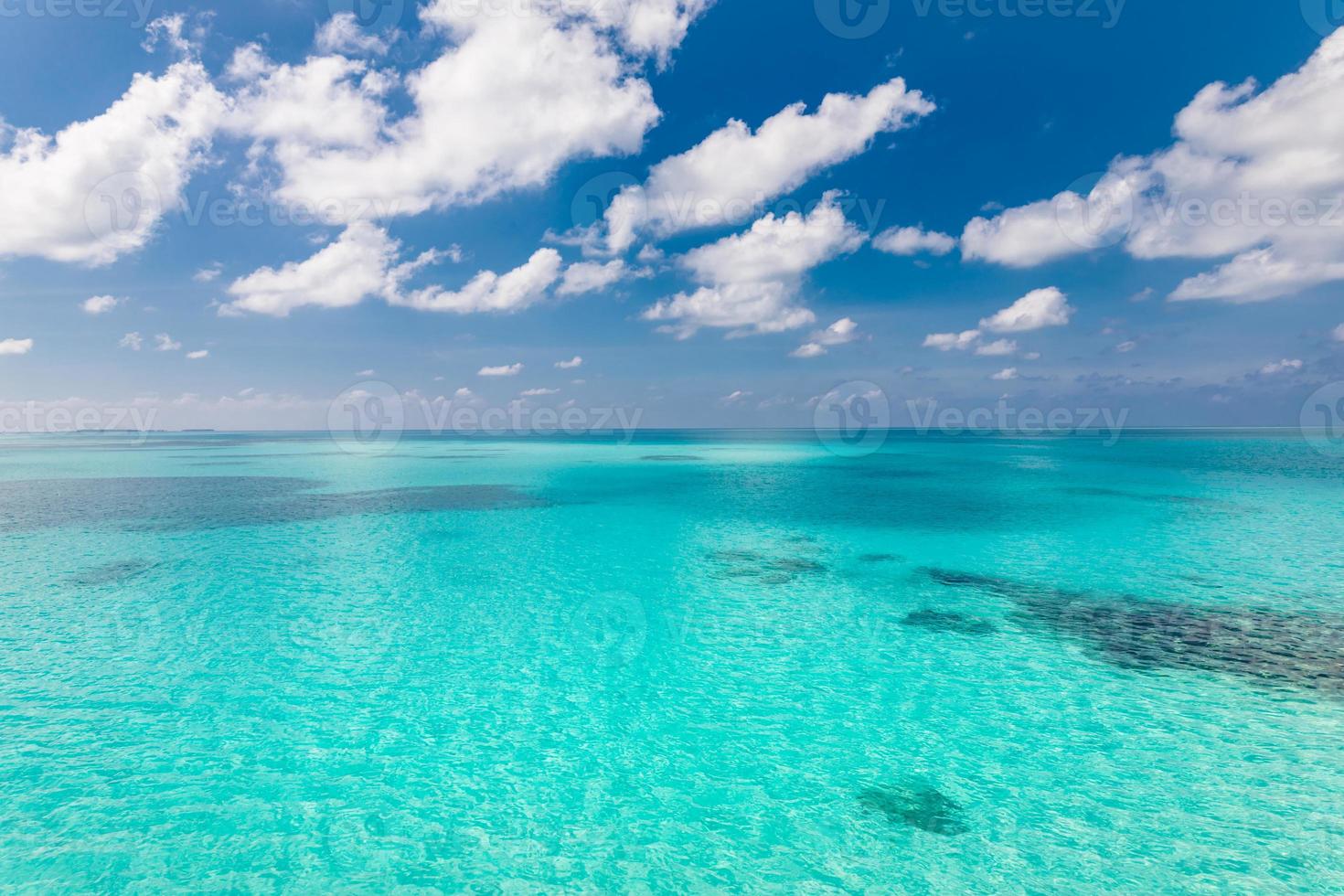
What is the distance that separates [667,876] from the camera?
992 centimetres

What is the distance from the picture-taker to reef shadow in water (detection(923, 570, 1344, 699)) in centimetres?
1720

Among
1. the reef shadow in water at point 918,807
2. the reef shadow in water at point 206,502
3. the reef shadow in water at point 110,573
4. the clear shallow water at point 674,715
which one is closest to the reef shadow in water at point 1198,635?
the clear shallow water at point 674,715

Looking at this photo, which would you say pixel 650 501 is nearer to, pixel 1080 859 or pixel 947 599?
pixel 947 599

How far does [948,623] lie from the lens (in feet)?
72.0

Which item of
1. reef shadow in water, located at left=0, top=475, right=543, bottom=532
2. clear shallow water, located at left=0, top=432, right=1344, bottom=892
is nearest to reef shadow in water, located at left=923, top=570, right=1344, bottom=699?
clear shallow water, located at left=0, top=432, right=1344, bottom=892

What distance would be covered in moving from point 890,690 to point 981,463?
97.3m

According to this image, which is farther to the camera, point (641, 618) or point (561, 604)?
point (561, 604)

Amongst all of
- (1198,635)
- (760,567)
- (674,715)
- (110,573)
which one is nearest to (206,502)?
(110,573)

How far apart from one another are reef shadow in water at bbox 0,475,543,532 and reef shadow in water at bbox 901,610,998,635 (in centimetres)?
3664

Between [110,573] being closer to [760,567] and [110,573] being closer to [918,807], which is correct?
[760,567]

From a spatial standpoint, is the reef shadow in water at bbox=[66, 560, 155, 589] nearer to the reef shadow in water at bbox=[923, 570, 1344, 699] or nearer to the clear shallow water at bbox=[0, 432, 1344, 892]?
the clear shallow water at bbox=[0, 432, 1344, 892]

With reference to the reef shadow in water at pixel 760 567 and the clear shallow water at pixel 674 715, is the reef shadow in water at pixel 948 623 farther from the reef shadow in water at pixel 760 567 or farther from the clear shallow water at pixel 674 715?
the reef shadow in water at pixel 760 567

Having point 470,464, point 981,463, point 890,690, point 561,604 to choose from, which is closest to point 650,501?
point 561,604

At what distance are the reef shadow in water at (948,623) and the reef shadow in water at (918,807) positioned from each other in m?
10.1
